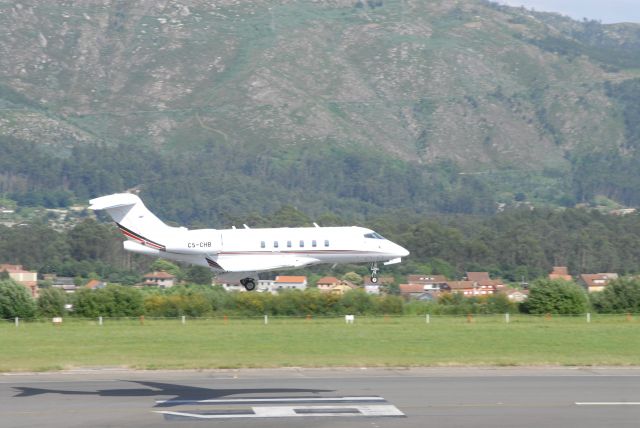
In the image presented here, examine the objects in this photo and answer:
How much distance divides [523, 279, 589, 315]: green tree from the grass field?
279 cm

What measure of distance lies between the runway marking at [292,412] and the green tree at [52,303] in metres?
31.7

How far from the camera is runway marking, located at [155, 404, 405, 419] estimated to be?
30.0m

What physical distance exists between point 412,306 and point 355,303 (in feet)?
12.7

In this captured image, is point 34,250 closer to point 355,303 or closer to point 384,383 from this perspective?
point 355,303

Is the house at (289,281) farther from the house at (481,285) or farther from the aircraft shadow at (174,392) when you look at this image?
the aircraft shadow at (174,392)

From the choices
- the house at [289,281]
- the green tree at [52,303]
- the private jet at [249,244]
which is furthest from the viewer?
the house at [289,281]

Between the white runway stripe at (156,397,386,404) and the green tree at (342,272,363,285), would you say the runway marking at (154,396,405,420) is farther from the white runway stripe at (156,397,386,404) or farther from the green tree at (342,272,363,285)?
the green tree at (342,272,363,285)

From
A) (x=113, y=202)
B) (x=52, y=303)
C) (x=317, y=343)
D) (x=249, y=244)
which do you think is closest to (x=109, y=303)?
(x=52, y=303)

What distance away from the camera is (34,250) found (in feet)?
484

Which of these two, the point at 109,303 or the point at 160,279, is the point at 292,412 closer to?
the point at 109,303

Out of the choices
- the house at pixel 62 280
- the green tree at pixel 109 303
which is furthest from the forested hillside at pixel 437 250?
the green tree at pixel 109 303

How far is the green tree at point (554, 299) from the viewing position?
204ft

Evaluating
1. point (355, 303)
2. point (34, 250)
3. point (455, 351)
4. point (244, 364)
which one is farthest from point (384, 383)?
point (34, 250)

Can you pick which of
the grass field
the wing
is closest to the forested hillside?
the wing
